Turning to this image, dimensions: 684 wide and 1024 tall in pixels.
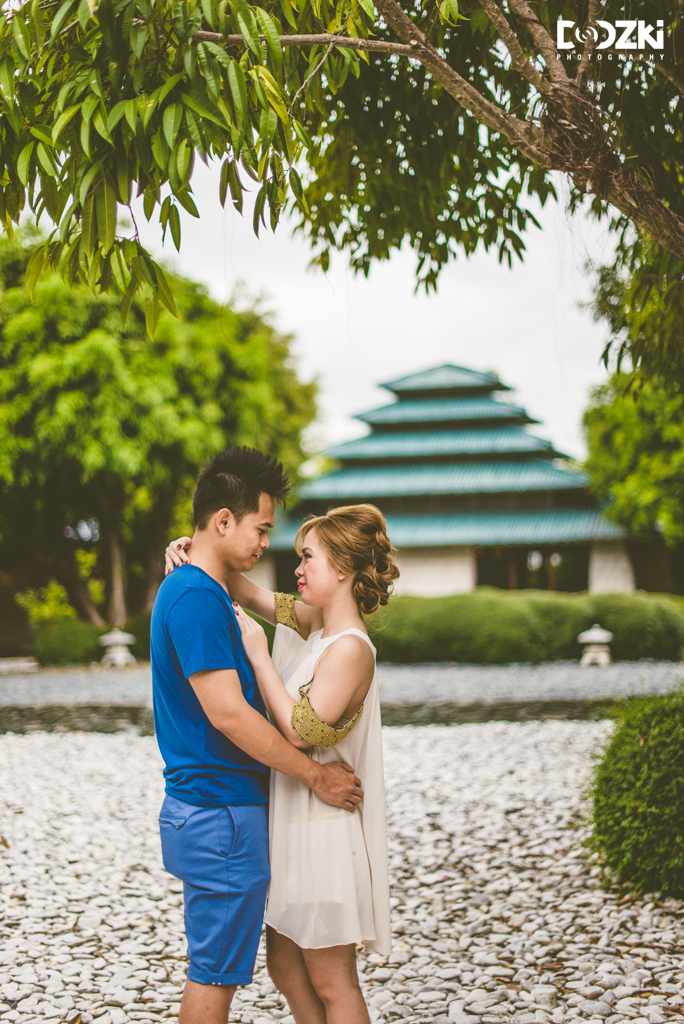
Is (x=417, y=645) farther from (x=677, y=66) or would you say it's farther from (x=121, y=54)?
(x=121, y=54)

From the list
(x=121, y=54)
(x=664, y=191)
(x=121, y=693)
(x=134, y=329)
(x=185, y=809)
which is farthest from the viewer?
(x=134, y=329)

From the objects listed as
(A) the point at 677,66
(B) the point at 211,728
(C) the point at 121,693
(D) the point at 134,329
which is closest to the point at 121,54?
(B) the point at 211,728

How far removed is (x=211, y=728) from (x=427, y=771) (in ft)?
18.6

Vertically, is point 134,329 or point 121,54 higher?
point 134,329

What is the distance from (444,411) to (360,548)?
27645 mm

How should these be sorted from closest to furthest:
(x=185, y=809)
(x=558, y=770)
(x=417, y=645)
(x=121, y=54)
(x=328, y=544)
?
(x=121, y=54) < (x=185, y=809) < (x=328, y=544) < (x=558, y=770) < (x=417, y=645)

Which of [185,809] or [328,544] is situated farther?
[328,544]

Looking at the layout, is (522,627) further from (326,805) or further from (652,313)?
(326,805)

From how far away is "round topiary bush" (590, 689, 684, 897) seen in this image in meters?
4.04

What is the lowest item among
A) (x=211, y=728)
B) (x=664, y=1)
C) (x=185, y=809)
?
(x=185, y=809)

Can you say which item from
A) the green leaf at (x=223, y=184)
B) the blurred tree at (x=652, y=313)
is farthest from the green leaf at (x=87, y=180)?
the blurred tree at (x=652, y=313)

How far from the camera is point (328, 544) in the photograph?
101 inches

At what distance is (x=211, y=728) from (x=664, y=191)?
365cm

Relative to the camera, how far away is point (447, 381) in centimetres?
3047
